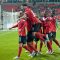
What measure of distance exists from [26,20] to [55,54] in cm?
238

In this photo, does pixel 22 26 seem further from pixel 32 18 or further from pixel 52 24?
pixel 52 24

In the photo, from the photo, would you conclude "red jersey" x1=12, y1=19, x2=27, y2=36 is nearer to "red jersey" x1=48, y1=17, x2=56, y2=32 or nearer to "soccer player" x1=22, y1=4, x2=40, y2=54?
"soccer player" x1=22, y1=4, x2=40, y2=54

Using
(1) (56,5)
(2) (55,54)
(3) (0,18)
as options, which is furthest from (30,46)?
(1) (56,5)

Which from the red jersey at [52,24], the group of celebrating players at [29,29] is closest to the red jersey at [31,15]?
the group of celebrating players at [29,29]

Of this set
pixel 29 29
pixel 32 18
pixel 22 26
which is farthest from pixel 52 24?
pixel 22 26

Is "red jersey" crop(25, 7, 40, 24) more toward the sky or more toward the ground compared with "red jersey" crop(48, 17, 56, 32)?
more toward the sky

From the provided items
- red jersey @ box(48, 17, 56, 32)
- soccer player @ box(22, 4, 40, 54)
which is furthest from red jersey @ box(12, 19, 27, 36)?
red jersey @ box(48, 17, 56, 32)

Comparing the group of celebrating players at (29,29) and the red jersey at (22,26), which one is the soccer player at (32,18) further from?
the red jersey at (22,26)

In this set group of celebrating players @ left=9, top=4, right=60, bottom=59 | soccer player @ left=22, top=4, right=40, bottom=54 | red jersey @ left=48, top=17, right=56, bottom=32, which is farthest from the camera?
red jersey @ left=48, top=17, right=56, bottom=32

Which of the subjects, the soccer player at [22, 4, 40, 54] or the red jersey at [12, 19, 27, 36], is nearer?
the soccer player at [22, 4, 40, 54]

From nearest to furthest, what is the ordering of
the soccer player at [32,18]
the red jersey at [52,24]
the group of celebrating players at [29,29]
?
1. the soccer player at [32,18]
2. the group of celebrating players at [29,29]
3. the red jersey at [52,24]

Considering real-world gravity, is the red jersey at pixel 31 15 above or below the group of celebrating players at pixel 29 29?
above

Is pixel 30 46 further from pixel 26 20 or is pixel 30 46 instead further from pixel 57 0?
pixel 57 0

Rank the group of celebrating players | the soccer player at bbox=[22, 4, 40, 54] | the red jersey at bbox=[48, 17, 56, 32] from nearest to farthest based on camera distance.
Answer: the soccer player at bbox=[22, 4, 40, 54] → the group of celebrating players → the red jersey at bbox=[48, 17, 56, 32]
